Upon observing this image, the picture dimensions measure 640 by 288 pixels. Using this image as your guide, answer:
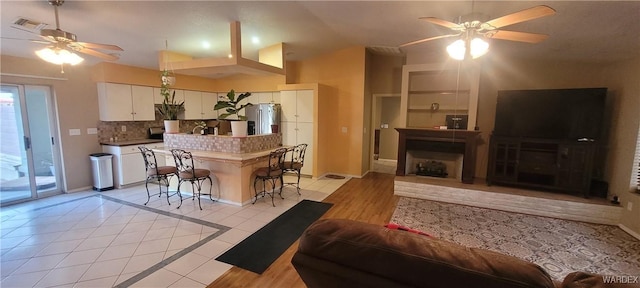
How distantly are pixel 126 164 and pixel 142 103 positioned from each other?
4.46 ft

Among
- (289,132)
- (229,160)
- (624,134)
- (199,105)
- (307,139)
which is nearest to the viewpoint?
(624,134)

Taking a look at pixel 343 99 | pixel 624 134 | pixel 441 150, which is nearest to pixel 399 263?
pixel 441 150

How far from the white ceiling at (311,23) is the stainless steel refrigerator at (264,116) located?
162cm

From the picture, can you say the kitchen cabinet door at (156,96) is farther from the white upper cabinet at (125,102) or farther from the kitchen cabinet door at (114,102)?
the kitchen cabinet door at (114,102)

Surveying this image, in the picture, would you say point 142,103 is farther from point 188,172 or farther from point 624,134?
point 624,134

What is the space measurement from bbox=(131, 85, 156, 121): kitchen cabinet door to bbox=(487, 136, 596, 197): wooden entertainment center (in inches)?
274

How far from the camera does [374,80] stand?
6.35 meters

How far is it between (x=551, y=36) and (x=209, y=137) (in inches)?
203

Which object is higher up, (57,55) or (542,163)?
(57,55)

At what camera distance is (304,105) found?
5.84m

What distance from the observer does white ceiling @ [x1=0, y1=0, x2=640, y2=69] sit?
9.03 feet

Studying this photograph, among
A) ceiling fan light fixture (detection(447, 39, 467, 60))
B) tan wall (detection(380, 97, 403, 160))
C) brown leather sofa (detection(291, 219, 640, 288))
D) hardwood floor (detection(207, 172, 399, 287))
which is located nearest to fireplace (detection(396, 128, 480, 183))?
hardwood floor (detection(207, 172, 399, 287))

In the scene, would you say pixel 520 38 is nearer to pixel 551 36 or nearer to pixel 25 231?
pixel 551 36

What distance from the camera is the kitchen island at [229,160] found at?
409 cm
